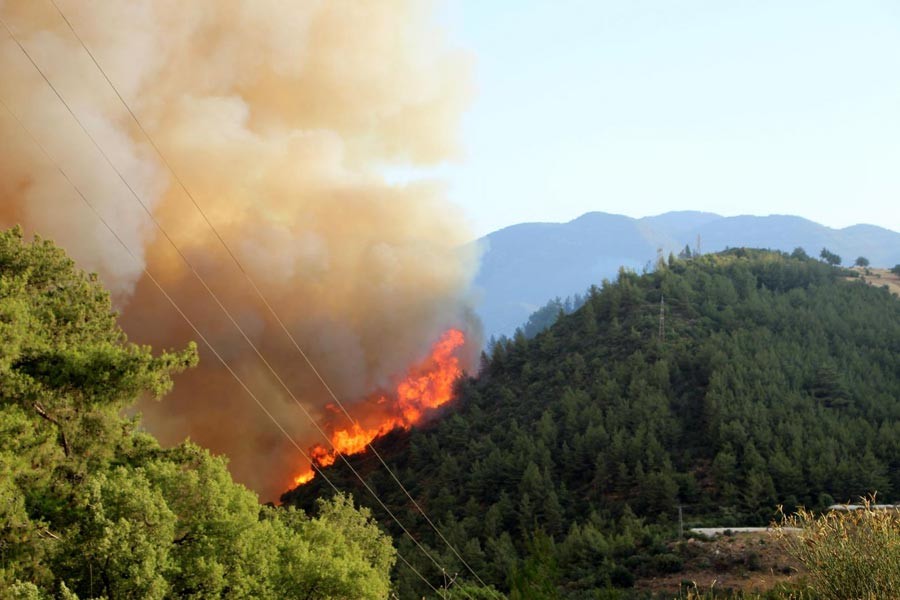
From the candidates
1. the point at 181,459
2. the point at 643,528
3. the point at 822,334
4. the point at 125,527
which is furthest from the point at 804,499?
the point at 125,527

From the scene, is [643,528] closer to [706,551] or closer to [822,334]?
[706,551]

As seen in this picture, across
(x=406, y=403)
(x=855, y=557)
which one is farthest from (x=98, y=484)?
(x=406, y=403)

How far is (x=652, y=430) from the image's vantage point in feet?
209

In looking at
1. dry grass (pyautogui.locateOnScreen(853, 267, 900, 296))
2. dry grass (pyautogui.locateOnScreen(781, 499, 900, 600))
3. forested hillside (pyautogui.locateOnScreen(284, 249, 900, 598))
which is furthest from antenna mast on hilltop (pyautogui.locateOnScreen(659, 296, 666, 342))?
dry grass (pyautogui.locateOnScreen(781, 499, 900, 600))

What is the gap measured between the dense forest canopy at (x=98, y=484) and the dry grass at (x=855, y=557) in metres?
13.8

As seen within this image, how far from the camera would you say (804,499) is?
5231 centimetres

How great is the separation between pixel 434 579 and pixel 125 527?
30409 mm

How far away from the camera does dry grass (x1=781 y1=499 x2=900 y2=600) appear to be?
16.5 meters

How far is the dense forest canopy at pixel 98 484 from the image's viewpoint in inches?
765

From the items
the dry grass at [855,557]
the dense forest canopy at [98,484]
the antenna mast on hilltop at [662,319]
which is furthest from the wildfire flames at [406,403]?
the dry grass at [855,557]

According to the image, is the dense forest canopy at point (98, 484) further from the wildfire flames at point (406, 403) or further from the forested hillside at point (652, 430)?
the wildfire flames at point (406, 403)

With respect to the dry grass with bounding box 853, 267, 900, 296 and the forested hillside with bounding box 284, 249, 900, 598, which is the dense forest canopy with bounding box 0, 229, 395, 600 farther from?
the dry grass with bounding box 853, 267, 900, 296

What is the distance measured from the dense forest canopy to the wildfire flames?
6032 centimetres

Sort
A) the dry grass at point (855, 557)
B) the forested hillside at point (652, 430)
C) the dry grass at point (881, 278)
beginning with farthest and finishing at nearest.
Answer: the dry grass at point (881, 278) → the forested hillside at point (652, 430) → the dry grass at point (855, 557)
